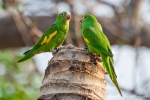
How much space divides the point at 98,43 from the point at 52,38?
60 centimetres

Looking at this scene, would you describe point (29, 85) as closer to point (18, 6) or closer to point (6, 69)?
point (6, 69)

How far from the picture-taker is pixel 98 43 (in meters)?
3.41

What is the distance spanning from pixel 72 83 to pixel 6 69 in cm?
548

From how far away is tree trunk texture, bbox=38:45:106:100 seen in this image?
2.99 meters

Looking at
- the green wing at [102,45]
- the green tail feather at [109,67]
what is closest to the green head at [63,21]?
the green wing at [102,45]

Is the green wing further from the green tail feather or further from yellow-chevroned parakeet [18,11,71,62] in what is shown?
yellow-chevroned parakeet [18,11,71,62]

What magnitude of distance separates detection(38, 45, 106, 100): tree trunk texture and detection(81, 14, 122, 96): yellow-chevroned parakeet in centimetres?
7

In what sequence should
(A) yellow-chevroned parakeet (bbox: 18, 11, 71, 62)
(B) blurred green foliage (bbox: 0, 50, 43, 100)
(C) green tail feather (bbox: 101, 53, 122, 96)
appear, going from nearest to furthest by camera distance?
(C) green tail feather (bbox: 101, 53, 122, 96)
(A) yellow-chevroned parakeet (bbox: 18, 11, 71, 62)
(B) blurred green foliage (bbox: 0, 50, 43, 100)

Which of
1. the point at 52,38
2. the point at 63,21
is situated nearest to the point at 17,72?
the point at 63,21

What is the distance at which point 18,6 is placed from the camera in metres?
5.86

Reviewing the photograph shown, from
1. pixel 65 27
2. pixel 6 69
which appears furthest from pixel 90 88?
pixel 6 69

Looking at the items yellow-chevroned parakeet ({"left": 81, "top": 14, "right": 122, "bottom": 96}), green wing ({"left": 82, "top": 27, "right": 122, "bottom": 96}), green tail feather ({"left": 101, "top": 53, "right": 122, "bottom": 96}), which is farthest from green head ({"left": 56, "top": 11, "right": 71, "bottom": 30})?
green tail feather ({"left": 101, "top": 53, "right": 122, "bottom": 96})

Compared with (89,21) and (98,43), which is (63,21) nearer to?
(89,21)

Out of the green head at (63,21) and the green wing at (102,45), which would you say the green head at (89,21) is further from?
the green head at (63,21)
